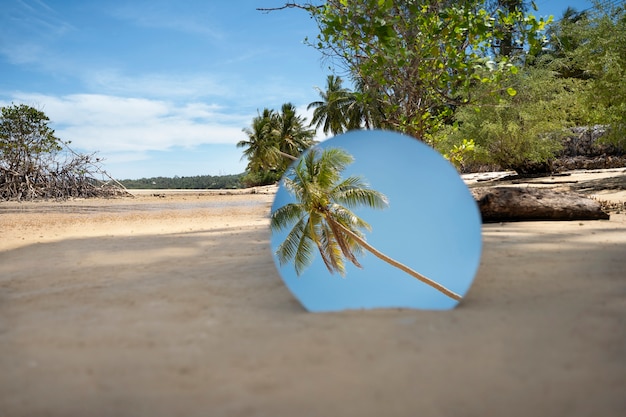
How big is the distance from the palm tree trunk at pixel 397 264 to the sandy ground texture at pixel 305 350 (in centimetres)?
18

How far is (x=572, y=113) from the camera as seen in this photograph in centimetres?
2164

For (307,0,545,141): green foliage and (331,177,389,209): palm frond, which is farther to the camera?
(307,0,545,141): green foliage

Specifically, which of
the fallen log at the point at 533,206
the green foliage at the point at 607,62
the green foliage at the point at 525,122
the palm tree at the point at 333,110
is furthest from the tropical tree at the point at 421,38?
the palm tree at the point at 333,110

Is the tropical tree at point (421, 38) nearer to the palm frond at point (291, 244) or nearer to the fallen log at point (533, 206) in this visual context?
the fallen log at point (533, 206)

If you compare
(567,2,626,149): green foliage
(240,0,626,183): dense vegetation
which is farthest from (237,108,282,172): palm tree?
(567,2,626,149): green foliage

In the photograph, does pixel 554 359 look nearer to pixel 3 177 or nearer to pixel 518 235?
pixel 518 235

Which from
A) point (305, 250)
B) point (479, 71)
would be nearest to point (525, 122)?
point (479, 71)

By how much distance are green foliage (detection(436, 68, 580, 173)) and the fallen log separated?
12.9 meters

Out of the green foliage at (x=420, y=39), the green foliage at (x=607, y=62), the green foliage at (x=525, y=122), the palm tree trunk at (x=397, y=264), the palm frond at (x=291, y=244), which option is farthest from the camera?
the green foliage at (x=525, y=122)

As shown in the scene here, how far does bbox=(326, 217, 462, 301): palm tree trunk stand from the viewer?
327cm

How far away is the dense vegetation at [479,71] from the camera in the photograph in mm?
7127

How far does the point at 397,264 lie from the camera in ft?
12.4

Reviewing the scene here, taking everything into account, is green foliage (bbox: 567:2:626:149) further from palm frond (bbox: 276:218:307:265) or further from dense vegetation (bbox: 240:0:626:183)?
palm frond (bbox: 276:218:307:265)

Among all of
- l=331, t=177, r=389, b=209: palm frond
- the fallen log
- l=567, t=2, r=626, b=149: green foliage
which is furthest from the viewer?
l=567, t=2, r=626, b=149: green foliage
